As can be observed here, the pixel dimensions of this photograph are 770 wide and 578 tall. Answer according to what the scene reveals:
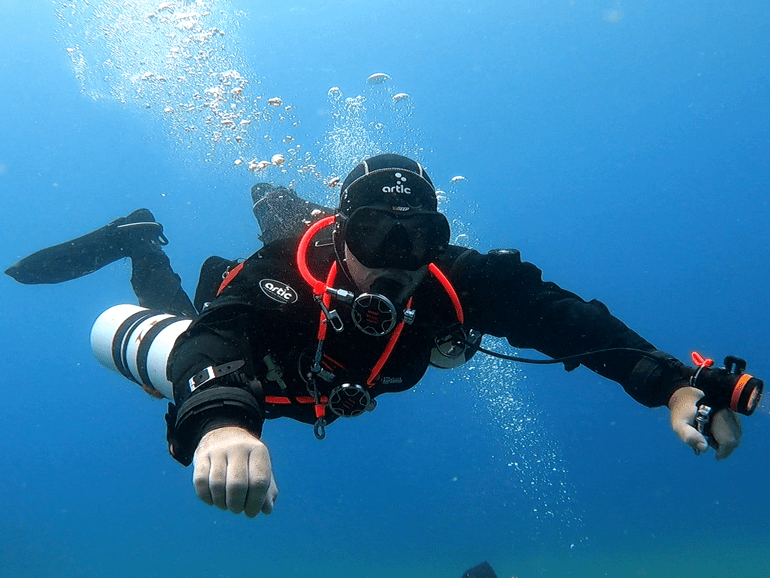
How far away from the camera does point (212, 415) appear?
1.73 meters

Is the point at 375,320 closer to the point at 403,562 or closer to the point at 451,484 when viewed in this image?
the point at 403,562

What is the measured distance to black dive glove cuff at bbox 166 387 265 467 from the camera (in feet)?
5.65

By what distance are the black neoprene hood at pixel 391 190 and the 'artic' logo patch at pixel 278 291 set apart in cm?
53

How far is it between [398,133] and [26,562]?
83.2ft

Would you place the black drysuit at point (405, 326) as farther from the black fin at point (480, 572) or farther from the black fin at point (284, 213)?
the black fin at point (480, 572)

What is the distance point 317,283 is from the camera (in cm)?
276

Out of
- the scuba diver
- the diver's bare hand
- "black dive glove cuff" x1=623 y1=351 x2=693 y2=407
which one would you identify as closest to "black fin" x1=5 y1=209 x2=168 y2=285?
the scuba diver

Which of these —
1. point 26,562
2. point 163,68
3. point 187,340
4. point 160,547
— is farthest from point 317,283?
point 160,547

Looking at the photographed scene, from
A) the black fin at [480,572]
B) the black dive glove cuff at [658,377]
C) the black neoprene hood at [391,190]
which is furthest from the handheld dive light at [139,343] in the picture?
the black fin at [480,572]

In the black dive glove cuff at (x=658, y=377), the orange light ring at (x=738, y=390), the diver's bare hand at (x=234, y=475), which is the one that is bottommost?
the diver's bare hand at (x=234, y=475)

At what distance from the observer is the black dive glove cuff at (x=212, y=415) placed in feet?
5.65

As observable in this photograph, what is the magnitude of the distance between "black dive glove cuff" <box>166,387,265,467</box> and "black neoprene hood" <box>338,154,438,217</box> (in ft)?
4.37

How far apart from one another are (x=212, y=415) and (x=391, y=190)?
1554 mm

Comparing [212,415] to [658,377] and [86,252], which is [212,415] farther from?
[86,252]
